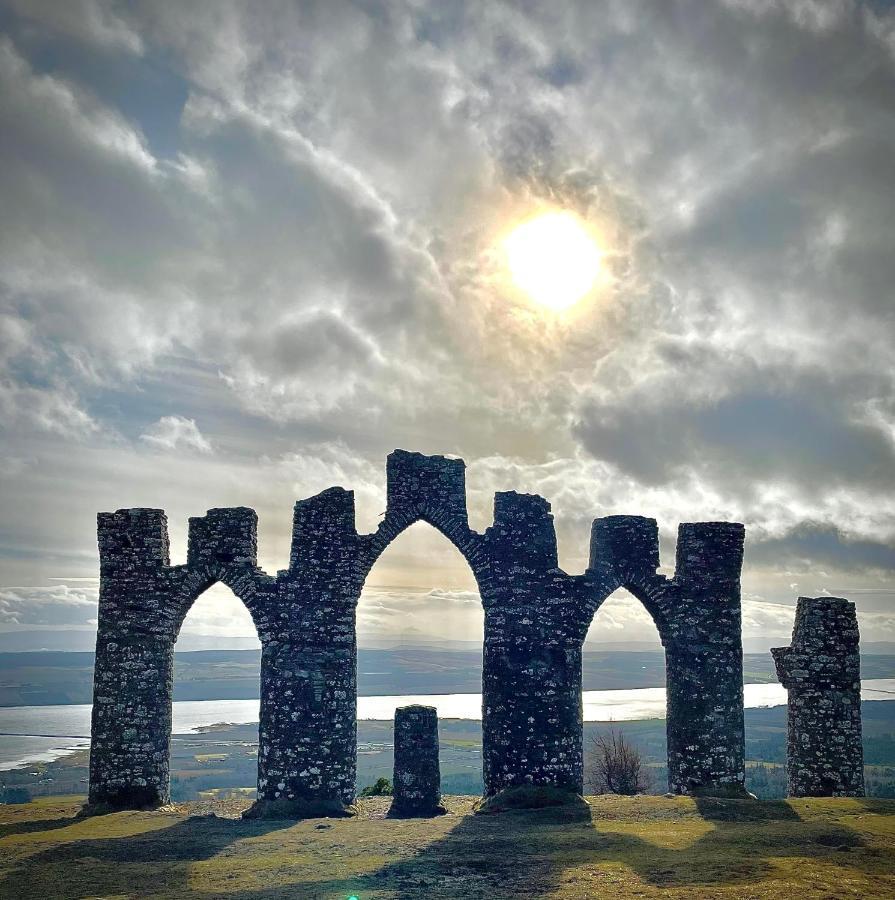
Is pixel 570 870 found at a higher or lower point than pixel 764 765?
higher

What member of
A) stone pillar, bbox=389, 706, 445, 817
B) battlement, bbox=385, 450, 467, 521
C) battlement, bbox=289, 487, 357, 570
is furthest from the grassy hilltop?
battlement, bbox=385, 450, 467, 521

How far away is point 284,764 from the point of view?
22.8m

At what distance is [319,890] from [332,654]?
9926 millimetres

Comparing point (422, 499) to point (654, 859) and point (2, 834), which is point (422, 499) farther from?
point (2, 834)

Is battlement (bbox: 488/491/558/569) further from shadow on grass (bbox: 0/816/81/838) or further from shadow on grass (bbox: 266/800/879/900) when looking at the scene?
shadow on grass (bbox: 0/816/81/838)

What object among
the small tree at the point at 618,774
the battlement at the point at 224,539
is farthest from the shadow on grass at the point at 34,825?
the small tree at the point at 618,774

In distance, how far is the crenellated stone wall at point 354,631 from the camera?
75.3 feet

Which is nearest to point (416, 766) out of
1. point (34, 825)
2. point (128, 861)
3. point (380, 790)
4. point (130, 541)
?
point (380, 790)

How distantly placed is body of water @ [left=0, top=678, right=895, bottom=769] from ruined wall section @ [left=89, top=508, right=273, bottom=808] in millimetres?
79722

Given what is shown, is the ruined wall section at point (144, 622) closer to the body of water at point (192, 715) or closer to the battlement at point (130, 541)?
the battlement at point (130, 541)

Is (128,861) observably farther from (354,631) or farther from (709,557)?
(709,557)

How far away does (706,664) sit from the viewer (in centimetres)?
2383

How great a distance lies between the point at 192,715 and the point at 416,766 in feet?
522

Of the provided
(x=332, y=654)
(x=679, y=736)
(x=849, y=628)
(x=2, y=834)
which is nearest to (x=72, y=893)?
(x=2, y=834)
